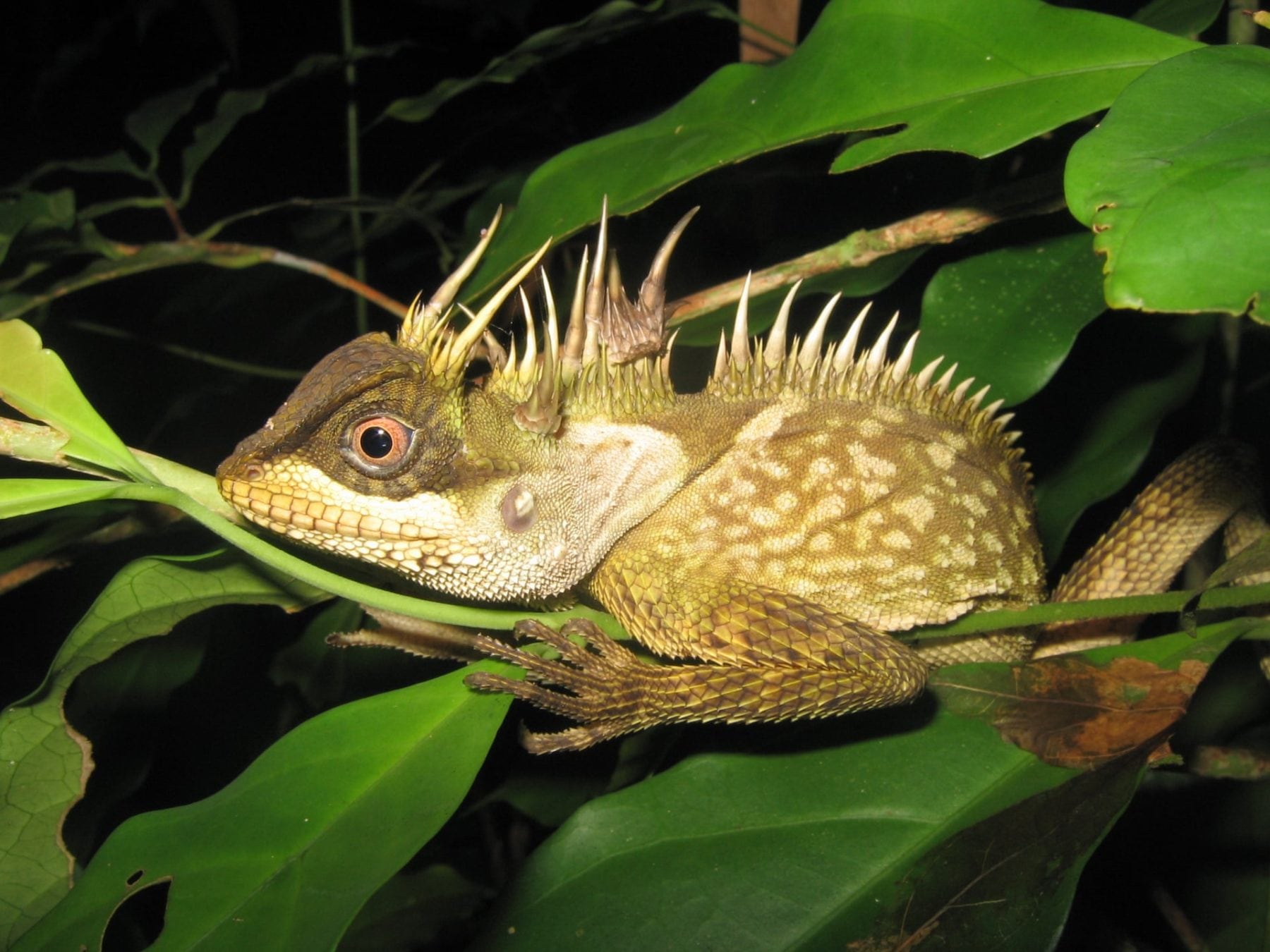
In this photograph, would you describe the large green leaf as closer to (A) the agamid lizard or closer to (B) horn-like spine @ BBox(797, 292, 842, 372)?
(A) the agamid lizard

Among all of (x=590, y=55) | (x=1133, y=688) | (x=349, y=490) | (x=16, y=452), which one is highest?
(x=590, y=55)

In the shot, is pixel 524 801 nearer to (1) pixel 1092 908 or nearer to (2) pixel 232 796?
(2) pixel 232 796

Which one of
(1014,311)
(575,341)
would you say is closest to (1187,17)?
(1014,311)

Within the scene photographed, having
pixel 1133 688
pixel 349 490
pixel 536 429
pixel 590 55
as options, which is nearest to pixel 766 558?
pixel 536 429

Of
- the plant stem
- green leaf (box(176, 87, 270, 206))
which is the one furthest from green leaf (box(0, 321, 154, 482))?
the plant stem

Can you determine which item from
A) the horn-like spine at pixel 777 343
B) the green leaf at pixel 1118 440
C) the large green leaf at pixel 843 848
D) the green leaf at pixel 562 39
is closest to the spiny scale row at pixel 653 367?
the horn-like spine at pixel 777 343

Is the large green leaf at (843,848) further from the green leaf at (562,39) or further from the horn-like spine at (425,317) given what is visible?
the green leaf at (562,39)
